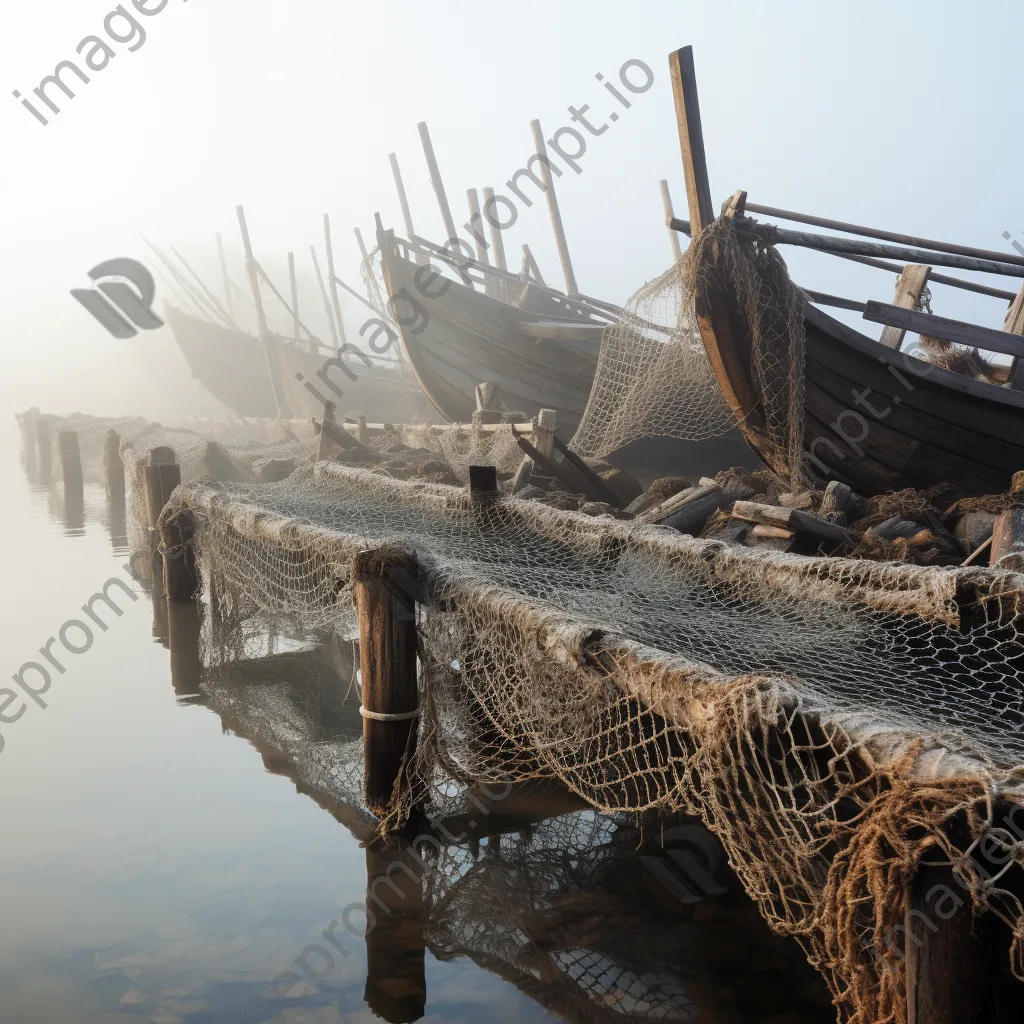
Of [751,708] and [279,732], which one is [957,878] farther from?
[279,732]

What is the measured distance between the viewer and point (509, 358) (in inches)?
496

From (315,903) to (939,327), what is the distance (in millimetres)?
4881

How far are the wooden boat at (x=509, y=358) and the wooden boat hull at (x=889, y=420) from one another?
170 inches

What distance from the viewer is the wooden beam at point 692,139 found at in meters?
5.66

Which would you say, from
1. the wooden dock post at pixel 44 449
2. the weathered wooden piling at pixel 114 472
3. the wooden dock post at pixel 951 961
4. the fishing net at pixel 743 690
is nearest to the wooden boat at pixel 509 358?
the weathered wooden piling at pixel 114 472

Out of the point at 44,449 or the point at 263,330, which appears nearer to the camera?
the point at 44,449

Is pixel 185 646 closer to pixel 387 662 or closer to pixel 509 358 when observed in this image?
pixel 387 662

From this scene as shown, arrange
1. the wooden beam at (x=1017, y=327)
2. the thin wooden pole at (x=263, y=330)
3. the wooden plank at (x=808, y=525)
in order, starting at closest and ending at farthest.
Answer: the wooden plank at (x=808, y=525), the wooden beam at (x=1017, y=327), the thin wooden pole at (x=263, y=330)

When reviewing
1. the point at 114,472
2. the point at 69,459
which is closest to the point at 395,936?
the point at 114,472

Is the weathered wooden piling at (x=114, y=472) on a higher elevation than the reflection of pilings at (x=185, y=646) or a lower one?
lower

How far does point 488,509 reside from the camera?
5.61m

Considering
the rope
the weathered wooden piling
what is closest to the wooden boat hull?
the rope

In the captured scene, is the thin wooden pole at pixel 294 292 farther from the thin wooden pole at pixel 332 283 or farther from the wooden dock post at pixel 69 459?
the wooden dock post at pixel 69 459

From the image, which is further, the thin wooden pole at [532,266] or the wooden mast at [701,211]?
the thin wooden pole at [532,266]
